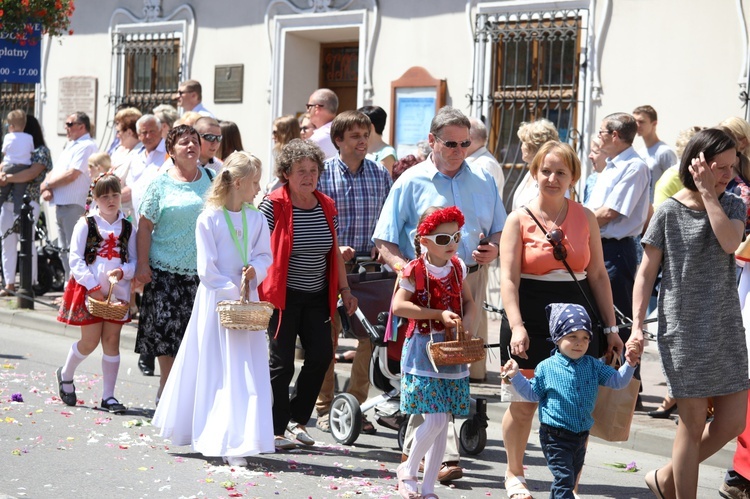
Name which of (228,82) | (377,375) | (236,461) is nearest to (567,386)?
(377,375)

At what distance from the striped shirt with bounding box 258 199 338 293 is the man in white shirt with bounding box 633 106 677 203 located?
420 centimetres

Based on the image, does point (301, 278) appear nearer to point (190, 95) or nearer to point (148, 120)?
point (148, 120)

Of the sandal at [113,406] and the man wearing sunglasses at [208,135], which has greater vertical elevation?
the man wearing sunglasses at [208,135]

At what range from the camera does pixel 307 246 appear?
7520mm

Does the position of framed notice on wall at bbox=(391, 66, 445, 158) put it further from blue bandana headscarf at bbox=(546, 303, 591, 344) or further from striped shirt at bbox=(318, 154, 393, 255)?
blue bandana headscarf at bbox=(546, 303, 591, 344)

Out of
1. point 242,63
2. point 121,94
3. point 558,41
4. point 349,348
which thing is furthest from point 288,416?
point 121,94

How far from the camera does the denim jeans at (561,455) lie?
5621mm

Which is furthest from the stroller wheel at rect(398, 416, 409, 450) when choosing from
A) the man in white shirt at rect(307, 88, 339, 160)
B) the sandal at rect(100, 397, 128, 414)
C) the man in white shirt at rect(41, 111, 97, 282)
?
the man in white shirt at rect(41, 111, 97, 282)

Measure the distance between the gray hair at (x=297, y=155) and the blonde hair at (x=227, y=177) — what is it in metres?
0.28

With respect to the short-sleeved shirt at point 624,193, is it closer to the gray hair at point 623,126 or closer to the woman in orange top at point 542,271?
the gray hair at point 623,126

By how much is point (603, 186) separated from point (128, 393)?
3.99 m

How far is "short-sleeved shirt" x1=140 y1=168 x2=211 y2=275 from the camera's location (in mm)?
8125

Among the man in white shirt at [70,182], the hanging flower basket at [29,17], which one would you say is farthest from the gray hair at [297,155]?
the hanging flower basket at [29,17]

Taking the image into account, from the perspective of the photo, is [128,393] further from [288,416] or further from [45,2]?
[45,2]
